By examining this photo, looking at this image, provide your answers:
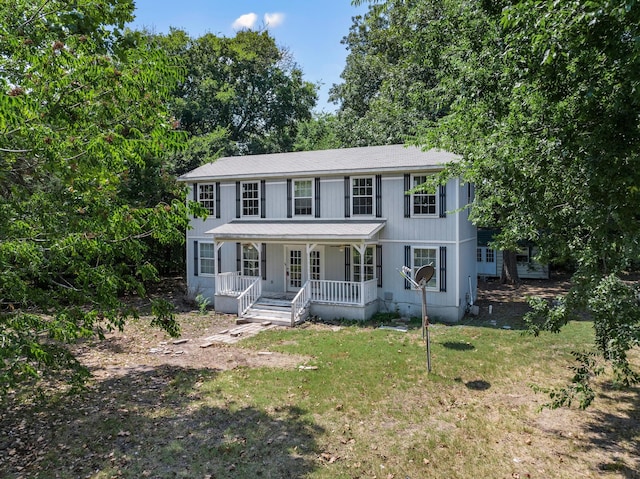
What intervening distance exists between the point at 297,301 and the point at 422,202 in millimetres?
5478

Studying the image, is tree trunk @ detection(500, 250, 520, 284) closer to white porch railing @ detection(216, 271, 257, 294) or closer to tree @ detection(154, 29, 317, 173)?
white porch railing @ detection(216, 271, 257, 294)

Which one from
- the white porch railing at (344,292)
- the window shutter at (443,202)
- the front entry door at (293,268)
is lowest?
the white porch railing at (344,292)

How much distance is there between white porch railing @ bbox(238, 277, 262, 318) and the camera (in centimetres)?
1492

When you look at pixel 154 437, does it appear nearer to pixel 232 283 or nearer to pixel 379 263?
pixel 232 283

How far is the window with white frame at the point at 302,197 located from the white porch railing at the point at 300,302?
2.94 meters

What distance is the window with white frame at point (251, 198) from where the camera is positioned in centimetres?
1702

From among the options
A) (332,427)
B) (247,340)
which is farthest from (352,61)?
(332,427)

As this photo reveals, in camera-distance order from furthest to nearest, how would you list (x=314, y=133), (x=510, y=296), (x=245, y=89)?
(x=314, y=133), (x=245, y=89), (x=510, y=296)

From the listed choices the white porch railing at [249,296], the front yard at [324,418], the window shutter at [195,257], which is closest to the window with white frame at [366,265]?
the white porch railing at [249,296]

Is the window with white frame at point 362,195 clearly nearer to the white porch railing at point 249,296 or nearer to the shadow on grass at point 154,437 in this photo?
the white porch railing at point 249,296

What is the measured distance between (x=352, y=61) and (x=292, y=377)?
27.6m

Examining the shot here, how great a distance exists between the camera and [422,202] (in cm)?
1443

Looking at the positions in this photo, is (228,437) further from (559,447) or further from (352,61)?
(352,61)

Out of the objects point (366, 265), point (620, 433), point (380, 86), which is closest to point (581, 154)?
point (620, 433)
